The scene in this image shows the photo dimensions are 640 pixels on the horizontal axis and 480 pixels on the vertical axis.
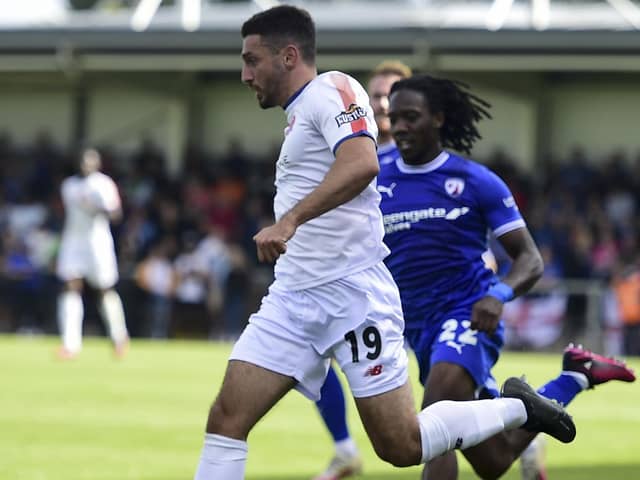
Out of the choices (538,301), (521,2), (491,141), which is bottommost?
(538,301)

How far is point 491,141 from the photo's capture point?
2856 cm

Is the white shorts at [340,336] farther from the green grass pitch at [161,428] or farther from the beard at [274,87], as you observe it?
the green grass pitch at [161,428]

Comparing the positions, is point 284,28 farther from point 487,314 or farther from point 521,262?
point 521,262

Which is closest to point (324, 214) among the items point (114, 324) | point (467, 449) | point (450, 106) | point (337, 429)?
point (467, 449)

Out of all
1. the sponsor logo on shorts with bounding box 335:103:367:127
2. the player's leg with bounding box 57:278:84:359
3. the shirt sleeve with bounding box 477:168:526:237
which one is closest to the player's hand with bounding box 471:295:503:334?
the shirt sleeve with bounding box 477:168:526:237

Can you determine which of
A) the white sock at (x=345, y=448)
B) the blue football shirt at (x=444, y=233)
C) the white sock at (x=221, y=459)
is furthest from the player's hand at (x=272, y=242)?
the white sock at (x=345, y=448)

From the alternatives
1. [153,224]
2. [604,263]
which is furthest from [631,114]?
[153,224]

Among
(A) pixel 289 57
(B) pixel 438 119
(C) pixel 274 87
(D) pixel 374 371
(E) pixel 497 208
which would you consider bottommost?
(D) pixel 374 371

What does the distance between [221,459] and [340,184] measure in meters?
1.22

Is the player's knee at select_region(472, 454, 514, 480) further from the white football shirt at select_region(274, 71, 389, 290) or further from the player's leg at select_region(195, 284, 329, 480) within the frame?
the white football shirt at select_region(274, 71, 389, 290)

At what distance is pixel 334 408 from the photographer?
8523mm

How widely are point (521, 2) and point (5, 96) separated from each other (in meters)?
11.7

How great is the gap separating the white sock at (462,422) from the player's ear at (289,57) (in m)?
1.59

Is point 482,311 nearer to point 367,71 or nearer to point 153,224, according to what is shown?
point 153,224
